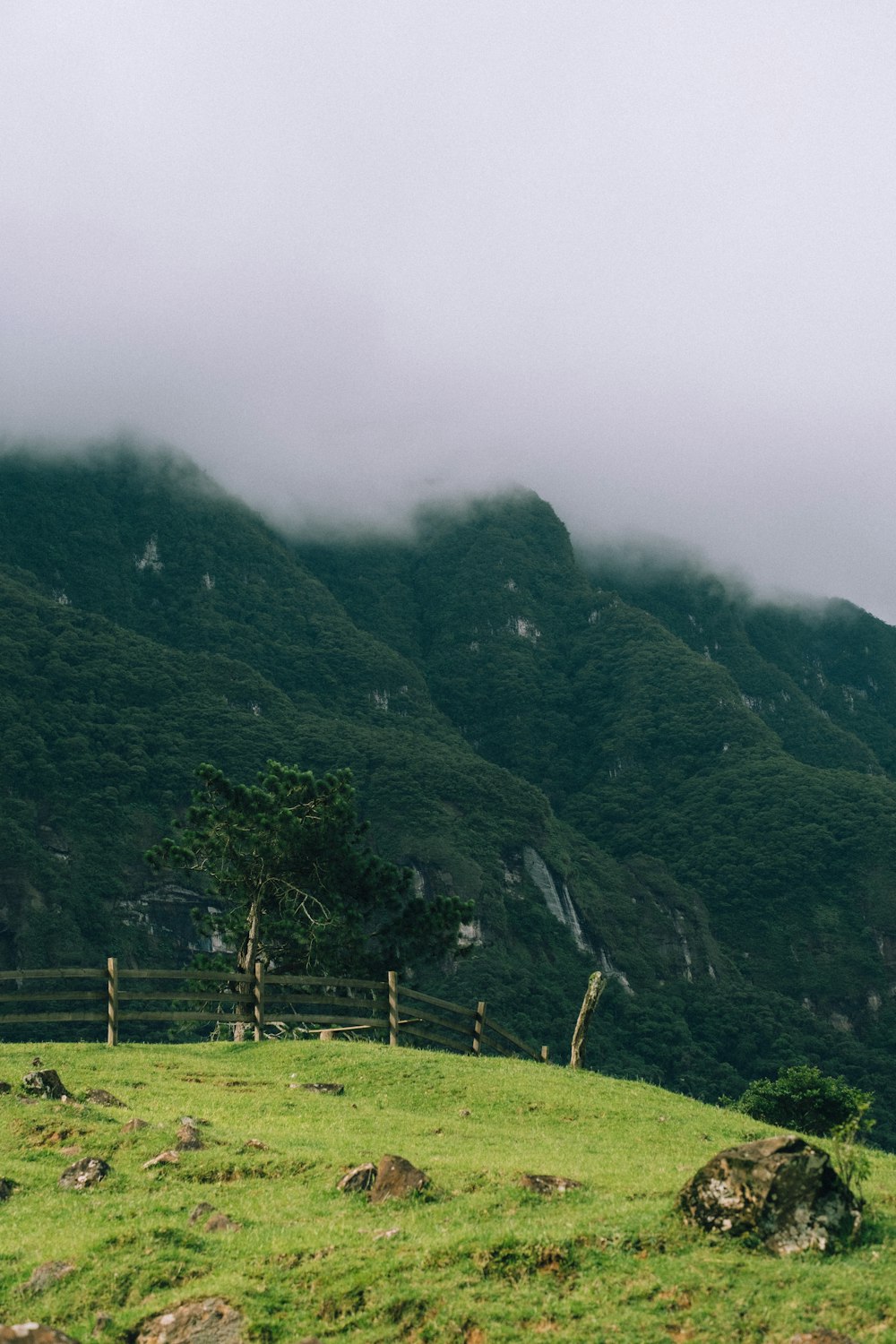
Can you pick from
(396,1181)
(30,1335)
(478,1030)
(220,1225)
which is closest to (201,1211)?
(220,1225)

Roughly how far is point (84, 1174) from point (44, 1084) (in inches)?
167

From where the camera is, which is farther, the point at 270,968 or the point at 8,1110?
the point at 270,968

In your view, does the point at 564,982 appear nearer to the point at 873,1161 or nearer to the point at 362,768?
the point at 362,768

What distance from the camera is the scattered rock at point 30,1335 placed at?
6.77 meters

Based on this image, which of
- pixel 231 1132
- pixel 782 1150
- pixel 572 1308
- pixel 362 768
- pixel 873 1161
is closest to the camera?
pixel 572 1308

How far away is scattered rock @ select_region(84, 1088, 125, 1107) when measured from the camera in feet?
50.2

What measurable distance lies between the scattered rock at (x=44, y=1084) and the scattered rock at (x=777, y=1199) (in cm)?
964

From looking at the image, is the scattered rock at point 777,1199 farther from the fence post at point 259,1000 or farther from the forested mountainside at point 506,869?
the forested mountainside at point 506,869

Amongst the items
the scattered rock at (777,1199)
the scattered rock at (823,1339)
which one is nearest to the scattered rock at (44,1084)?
the scattered rock at (777,1199)

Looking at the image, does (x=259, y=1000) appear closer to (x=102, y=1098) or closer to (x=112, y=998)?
(x=112, y=998)

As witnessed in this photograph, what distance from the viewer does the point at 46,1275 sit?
351 inches

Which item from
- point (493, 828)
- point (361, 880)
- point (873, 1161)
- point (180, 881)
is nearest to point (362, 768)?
point (493, 828)

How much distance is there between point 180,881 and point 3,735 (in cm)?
2935

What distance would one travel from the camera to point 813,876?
17675cm
